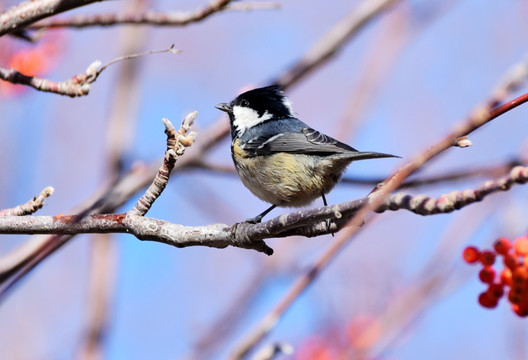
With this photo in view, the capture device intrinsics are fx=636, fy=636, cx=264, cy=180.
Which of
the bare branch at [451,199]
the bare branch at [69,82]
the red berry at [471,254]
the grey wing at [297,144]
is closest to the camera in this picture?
the bare branch at [451,199]

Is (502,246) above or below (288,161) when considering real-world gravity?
below

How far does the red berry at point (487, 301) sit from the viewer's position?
5.64 feet

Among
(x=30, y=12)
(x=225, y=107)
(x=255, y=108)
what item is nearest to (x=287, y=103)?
(x=255, y=108)

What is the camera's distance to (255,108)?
399 centimetres

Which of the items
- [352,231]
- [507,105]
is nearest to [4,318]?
[352,231]

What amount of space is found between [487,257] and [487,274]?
6 centimetres

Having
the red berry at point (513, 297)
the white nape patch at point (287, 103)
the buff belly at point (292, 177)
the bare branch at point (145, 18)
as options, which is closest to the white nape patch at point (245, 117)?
the white nape patch at point (287, 103)

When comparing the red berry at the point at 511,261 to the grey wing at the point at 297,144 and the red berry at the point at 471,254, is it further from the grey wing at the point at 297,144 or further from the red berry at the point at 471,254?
the grey wing at the point at 297,144

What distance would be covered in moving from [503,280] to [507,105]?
0.62 metres

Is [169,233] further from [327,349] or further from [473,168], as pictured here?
[327,349]

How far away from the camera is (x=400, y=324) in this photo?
203 cm

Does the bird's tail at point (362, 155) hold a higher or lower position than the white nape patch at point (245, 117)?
lower

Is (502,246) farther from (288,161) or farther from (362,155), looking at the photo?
(288,161)

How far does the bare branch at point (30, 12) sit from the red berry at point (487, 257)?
137 centimetres
